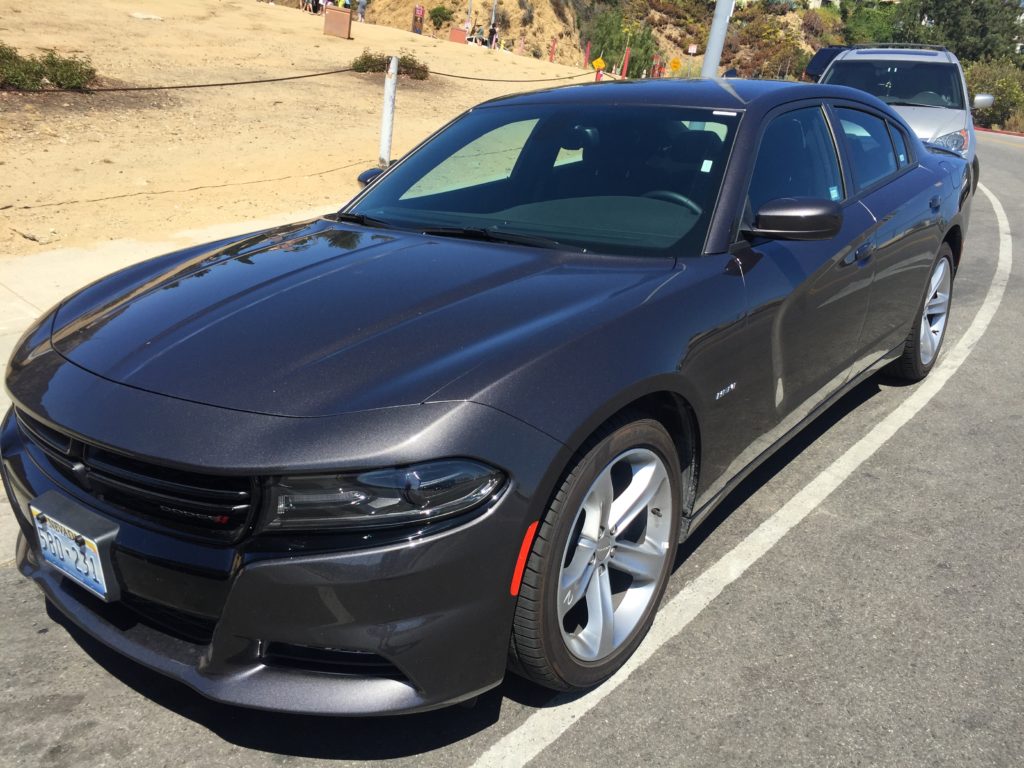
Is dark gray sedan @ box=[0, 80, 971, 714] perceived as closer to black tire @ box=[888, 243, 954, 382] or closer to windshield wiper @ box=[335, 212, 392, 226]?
windshield wiper @ box=[335, 212, 392, 226]

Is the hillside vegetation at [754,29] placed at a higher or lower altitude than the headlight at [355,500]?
higher

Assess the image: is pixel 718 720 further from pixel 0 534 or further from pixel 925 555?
pixel 0 534

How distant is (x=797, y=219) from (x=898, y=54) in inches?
404

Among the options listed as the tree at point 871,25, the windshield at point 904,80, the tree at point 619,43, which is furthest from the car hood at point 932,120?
the tree at point 871,25

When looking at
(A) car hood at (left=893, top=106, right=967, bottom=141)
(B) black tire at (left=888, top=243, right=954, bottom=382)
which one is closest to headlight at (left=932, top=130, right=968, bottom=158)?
(A) car hood at (left=893, top=106, right=967, bottom=141)

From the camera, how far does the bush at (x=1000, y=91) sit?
3972cm

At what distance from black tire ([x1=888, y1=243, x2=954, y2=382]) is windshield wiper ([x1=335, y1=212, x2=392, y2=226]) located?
301 centimetres

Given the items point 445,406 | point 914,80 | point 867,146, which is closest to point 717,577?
point 445,406

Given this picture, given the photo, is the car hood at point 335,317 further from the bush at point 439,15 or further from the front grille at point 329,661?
the bush at point 439,15

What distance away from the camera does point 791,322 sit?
11.5 ft

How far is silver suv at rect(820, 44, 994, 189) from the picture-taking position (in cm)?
1089

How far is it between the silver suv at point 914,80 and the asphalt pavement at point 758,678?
793 cm

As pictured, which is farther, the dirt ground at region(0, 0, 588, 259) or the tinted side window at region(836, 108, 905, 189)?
the dirt ground at region(0, 0, 588, 259)

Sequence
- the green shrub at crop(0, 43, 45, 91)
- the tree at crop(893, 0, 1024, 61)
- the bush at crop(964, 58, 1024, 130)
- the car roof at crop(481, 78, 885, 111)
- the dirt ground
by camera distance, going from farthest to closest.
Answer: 1. the tree at crop(893, 0, 1024, 61)
2. the bush at crop(964, 58, 1024, 130)
3. the green shrub at crop(0, 43, 45, 91)
4. the dirt ground
5. the car roof at crop(481, 78, 885, 111)
